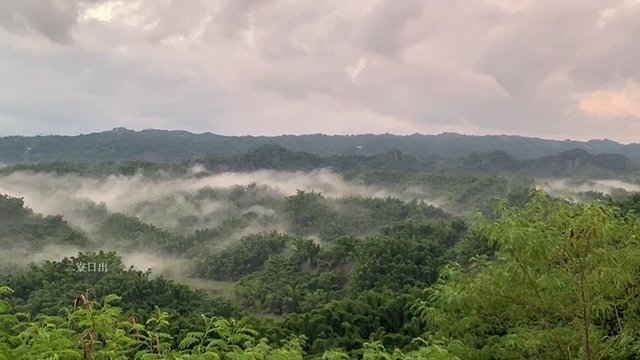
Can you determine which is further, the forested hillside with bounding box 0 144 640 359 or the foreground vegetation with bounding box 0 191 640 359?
the forested hillside with bounding box 0 144 640 359

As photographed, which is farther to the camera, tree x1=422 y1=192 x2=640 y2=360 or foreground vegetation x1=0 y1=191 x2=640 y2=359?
tree x1=422 y1=192 x2=640 y2=360

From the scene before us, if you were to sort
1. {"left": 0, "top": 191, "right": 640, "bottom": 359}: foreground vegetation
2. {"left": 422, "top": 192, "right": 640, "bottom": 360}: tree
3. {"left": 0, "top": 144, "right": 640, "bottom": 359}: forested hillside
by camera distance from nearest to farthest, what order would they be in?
{"left": 0, "top": 191, "right": 640, "bottom": 359}: foreground vegetation < {"left": 0, "top": 144, "right": 640, "bottom": 359}: forested hillside < {"left": 422, "top": 192, "right": 640, "bottom": 360}: tree

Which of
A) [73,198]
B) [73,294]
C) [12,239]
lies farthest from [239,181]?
[73,294]

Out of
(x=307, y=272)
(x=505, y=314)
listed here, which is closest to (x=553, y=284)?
(x=505, y=314)

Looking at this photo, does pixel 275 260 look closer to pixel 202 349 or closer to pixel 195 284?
pixel 195 284

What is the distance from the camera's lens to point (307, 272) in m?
77.4

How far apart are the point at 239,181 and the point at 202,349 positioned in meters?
190

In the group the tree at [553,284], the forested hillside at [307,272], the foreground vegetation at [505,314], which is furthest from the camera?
the tree at [553,284]

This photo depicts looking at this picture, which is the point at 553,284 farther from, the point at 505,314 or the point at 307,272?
the point at 307,272

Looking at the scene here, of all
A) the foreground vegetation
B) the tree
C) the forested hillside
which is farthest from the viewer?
the tree

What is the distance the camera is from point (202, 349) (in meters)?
8.95

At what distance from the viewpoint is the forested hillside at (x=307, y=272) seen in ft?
33.6

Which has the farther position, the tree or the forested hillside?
the tree

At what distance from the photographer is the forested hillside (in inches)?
403
